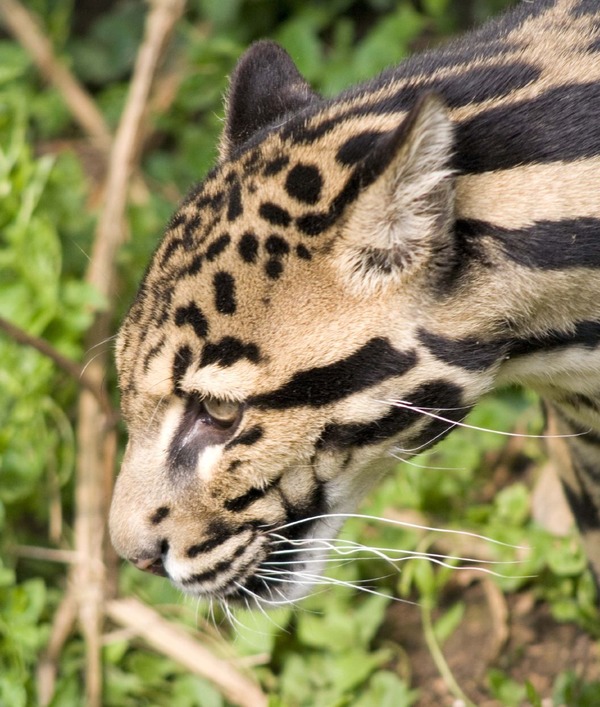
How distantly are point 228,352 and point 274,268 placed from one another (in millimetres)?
221

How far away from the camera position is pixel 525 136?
248cm

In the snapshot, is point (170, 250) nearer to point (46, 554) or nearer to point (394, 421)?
point (394, 421)

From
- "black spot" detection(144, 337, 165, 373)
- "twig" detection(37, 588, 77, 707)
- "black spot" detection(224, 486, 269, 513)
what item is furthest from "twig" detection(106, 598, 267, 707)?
"black spot" detection(144, 337, 165, 373)

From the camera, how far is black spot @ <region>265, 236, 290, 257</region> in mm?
Answer: 2492

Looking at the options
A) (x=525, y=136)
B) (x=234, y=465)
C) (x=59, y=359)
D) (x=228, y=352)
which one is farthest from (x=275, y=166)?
(x=59, y=359)

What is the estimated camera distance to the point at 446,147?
2.34 meters

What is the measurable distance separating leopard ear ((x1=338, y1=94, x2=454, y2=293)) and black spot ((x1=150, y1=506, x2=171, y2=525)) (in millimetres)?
743

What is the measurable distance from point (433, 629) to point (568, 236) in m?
2.07

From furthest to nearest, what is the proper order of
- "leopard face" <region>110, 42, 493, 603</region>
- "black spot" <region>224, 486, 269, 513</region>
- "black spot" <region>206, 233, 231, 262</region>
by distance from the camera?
1. "black spot" <region>224, 486, 269, 513</region>
2. "black spot" <region>206, 233, 231, 262</region>
3. "leopard face" <region>110, 42, 493, 603</region>

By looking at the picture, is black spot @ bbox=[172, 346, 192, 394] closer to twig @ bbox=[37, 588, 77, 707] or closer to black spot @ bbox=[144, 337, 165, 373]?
black spot @ bbox=[144, 337, 165, 373]

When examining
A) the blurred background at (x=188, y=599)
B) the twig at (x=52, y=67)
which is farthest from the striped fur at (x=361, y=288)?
the twig at (x=52, y=67)

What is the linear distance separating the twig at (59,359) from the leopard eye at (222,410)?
1316 millimetres

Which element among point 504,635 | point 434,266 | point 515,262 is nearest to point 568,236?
point 515,262

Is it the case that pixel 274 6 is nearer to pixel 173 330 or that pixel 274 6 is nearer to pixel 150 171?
pixel 150 171
